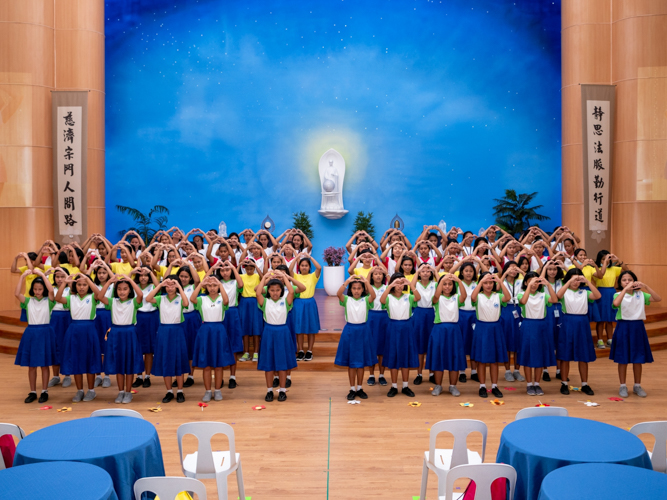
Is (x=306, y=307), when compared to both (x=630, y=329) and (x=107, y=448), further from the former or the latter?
(x=107, y=448)

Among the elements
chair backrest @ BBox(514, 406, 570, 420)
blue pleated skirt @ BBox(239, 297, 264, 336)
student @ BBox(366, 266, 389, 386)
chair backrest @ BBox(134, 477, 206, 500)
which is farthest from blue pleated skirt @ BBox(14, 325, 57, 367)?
chair backrest @ BBox(514, 406, 570, 420)

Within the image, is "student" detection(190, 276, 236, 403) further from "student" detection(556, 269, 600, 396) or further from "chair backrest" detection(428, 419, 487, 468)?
"student" detection(556, 269, 600, 396)

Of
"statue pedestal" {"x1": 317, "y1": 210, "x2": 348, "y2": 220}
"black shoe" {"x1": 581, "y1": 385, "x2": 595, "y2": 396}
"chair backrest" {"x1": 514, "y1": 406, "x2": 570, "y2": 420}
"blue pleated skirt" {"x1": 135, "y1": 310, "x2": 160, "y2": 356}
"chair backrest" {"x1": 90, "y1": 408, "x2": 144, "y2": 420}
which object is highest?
"statue pedestal" {"x1": 317, "y1": 210, "x2": 348, "y2": 220}

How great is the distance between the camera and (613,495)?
2543mm

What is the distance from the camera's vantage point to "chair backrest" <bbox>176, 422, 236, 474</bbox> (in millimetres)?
3465

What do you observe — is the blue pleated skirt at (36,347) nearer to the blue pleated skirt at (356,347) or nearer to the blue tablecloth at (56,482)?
the blue pleated skirt at (356,347)

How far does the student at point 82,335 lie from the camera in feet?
19.5

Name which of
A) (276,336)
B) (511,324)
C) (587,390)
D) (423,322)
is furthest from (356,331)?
(587,390)

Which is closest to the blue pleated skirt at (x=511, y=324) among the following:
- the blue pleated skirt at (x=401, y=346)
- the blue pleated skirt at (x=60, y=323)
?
the blue pleated skirt at (x=401, y=346)

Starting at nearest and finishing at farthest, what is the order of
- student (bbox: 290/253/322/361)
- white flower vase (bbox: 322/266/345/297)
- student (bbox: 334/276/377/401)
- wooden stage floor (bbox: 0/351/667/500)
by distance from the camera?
1. wooden stage floor (bbox: 0/351/667/500)
2. student (bbox: 334/276/377/401)
3. student (bbox: 290/253/322/361)
4. white flower vase (bbox: 322/266/345/297)

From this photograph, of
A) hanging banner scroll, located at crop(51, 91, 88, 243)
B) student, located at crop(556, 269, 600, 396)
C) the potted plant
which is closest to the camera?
student, located at crop(556, 269, 600, 396)

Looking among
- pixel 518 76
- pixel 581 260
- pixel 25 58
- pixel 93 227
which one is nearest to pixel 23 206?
pixel 93 227

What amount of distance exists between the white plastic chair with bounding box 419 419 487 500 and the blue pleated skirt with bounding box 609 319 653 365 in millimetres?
3032

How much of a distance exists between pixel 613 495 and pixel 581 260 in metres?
4.95
